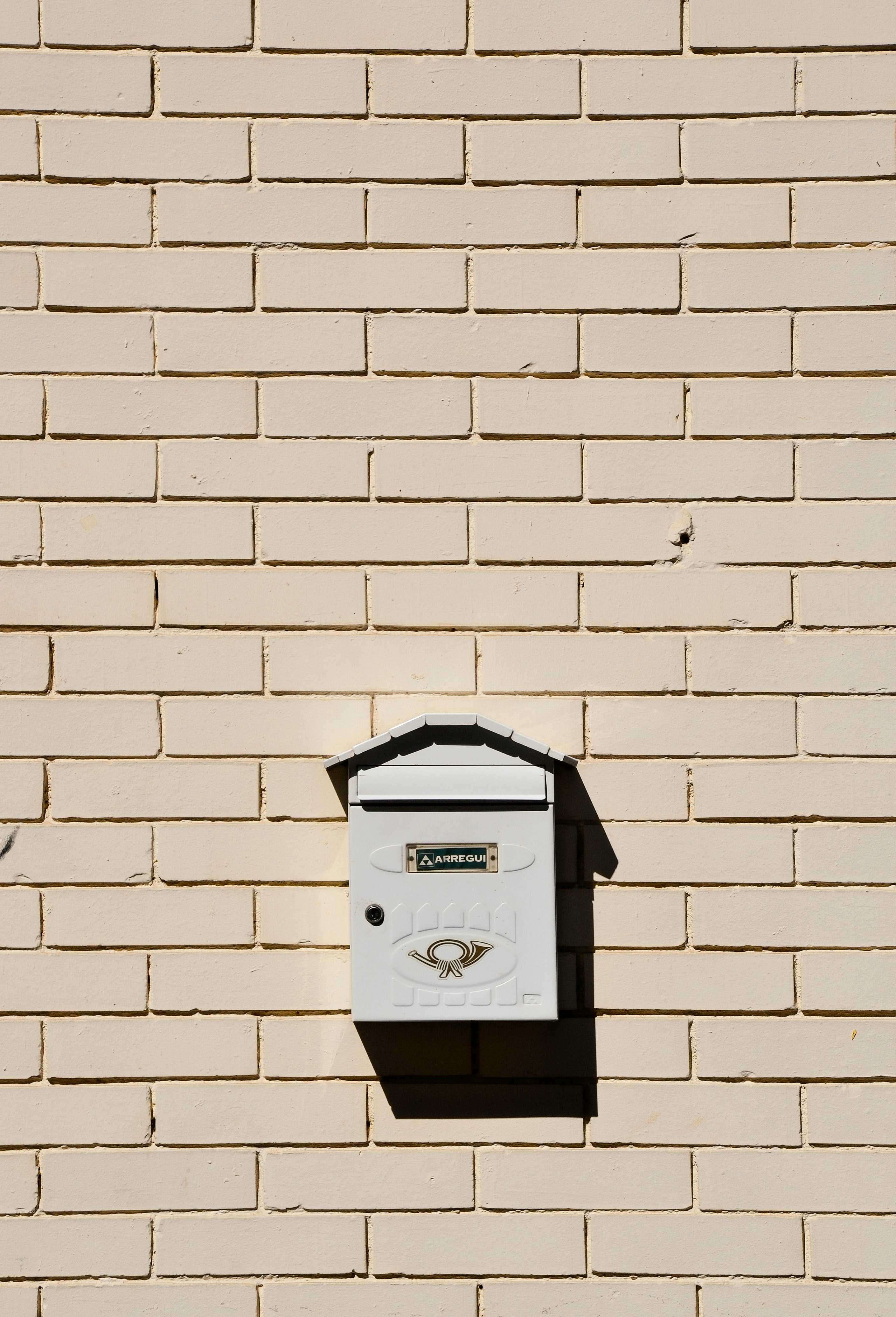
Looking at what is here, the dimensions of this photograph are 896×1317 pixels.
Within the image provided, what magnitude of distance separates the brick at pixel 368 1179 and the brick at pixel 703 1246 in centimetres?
30

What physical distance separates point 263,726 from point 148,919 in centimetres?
44

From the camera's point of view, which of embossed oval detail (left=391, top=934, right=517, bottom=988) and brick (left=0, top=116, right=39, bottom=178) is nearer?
embossed oval detail (left=391, top=934, right=517, bottom=988)

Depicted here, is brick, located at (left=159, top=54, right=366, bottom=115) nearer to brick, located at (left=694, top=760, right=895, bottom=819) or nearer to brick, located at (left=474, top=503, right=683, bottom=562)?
brick, located at (left=474, top=503, right=683, bottom=562)

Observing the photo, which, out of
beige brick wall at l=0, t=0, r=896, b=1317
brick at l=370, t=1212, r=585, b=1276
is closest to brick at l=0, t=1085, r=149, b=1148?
beige brick wall at l=0, t=0, r=896, b=1317

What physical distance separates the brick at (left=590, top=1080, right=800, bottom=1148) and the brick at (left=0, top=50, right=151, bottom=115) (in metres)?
2.21

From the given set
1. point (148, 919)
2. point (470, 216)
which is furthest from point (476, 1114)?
point (470, 216)

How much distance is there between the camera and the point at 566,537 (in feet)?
6.31

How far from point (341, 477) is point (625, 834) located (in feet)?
3.01

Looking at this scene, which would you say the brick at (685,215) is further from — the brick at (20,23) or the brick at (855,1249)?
the brick at (855,1249)

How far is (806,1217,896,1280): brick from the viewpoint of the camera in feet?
6.07

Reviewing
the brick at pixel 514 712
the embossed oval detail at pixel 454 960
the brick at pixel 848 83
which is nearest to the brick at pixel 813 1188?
the embossed oval detail at pixel 454 960

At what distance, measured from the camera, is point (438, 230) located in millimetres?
1920

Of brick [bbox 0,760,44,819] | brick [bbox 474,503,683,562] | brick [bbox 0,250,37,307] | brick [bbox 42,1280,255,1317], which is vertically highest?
brick [bbox 0,250,37,307]

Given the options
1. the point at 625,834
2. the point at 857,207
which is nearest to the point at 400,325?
the point at 857,207
